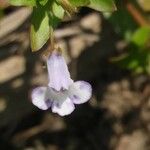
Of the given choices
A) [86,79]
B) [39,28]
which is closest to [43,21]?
[39,28]

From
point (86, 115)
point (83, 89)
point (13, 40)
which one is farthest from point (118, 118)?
point (83, 89)

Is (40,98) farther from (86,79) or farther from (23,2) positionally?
(86,79)

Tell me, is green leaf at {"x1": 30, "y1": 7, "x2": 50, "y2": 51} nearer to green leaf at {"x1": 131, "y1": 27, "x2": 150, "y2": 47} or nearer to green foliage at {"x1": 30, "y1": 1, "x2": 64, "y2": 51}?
green foliage at {"x1": 30, "y1": 1, "x2": 64, "y2": 51}

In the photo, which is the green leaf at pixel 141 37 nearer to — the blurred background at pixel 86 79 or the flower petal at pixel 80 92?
the blurred background at pixel 86 79

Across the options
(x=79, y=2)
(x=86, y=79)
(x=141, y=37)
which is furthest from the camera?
(x=86, y=79)

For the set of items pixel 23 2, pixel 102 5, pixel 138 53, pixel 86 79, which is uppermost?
pixel 23 2

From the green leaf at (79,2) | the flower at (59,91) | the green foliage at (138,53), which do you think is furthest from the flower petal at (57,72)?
the green foliage at (138,53)
